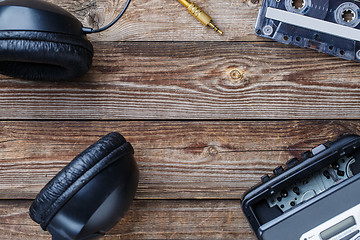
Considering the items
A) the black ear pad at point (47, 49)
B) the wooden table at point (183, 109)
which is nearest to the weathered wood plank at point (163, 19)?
the wooden table at point (183, 109)

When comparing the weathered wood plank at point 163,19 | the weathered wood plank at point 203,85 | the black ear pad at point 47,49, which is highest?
the weathered wood plank at point 163,19

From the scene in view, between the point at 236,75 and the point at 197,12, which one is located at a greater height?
the point at 197,12

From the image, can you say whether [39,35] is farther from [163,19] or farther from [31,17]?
[163,19]

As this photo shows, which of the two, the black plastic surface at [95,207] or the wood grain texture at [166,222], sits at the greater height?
the black plastic surface at [95,207]

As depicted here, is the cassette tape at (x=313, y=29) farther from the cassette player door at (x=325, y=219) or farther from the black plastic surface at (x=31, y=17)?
the black plastic surface at (x=31, y=17)

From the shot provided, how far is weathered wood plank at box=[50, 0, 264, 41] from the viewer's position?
0.84 metres

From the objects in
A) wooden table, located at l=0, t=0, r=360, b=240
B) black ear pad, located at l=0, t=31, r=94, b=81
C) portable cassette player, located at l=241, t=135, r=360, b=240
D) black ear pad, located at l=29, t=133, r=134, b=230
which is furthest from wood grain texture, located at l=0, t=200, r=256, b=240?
black ear pad, located at l=0, t=31, r=94, b=81

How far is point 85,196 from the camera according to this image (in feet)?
2.06

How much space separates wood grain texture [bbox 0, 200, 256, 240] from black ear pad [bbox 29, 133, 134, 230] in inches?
8.9

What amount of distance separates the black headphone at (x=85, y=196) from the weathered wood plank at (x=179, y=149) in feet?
0.57

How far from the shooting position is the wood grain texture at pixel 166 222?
835 mm

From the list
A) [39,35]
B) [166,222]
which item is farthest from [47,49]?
[166,222]

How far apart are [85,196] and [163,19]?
45 centimetres

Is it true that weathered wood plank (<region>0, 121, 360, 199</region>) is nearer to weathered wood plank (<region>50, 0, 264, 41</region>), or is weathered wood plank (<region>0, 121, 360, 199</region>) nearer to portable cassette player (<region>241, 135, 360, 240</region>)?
portable cassette player (<region>241, 135, 360, 240</region>)
